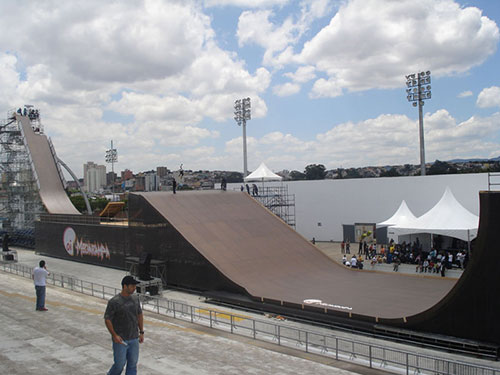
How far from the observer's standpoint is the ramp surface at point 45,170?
37.2m

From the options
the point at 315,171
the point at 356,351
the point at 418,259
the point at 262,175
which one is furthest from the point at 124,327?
the point at 315,171

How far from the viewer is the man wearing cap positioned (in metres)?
5.19

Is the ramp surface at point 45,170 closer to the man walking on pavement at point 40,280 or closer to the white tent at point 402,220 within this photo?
the white tent at point 402,220

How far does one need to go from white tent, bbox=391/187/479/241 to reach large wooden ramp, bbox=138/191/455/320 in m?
4.64

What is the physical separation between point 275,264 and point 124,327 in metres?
13.2

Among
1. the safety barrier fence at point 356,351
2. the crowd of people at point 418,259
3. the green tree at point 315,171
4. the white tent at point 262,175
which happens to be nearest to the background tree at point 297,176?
the green tree at point 315,171

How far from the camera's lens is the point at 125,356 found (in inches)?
207

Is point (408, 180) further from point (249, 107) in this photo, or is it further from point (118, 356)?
point (118, 356)

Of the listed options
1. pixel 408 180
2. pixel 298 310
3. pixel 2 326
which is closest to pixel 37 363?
pixel 2 326

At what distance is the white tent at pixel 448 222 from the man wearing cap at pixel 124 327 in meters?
18.3

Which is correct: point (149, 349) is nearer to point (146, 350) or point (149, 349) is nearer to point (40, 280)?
point (146, 350)

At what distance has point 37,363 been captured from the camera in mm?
7633

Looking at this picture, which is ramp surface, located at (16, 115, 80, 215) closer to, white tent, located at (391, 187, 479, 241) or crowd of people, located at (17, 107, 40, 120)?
crowd of people, located at (17, 107, 40, 120)

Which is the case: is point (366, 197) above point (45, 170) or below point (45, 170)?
below
